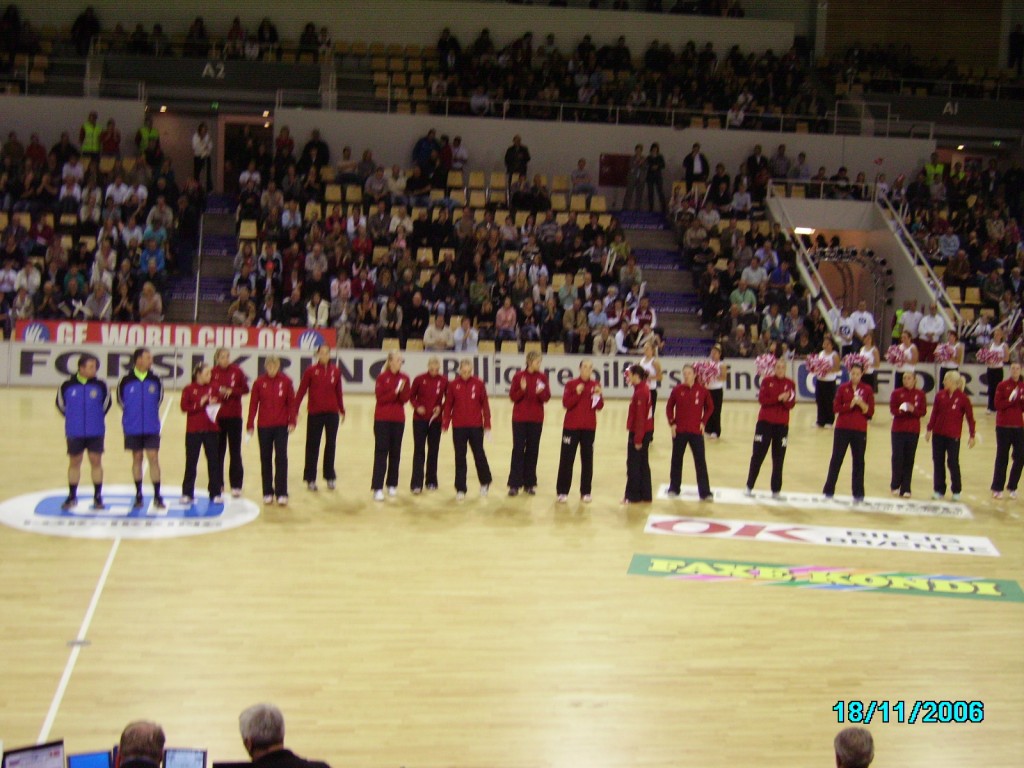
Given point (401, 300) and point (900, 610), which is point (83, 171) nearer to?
point (401, 300)

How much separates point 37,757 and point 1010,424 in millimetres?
14097

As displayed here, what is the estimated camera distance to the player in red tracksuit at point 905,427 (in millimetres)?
→ 15391

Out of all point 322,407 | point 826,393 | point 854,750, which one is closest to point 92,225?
Answer: point 322,407

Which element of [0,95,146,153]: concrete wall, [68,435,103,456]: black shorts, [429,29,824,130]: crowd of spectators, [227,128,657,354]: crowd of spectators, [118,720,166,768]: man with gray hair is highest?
[429,29,824,130]: crowd of spectators

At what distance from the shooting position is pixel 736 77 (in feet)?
108

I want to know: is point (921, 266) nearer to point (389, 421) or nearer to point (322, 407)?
point (389, 421)

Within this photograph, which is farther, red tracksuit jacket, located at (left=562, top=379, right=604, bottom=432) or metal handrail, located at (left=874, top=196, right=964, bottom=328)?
metal handrail, located at (left=874, top=196, right=964, bottom=328)

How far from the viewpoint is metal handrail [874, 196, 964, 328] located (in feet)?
91.4

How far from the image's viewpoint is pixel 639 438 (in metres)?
14.7

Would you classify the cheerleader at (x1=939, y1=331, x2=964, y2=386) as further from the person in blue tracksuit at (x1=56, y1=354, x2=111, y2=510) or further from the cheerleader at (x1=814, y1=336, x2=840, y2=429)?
the person in blue tracksuit at (x1=56, y1=354, x2=111, y2=510)

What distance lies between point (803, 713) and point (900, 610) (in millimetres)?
2866

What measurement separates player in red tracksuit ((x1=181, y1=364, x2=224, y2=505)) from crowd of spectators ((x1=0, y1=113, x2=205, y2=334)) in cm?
1101

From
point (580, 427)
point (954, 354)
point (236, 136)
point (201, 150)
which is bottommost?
point (580, 427)

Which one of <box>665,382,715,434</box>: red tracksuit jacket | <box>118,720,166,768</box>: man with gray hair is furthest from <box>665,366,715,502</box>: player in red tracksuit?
<box>118,720,166,768</box>: man with gray hair
